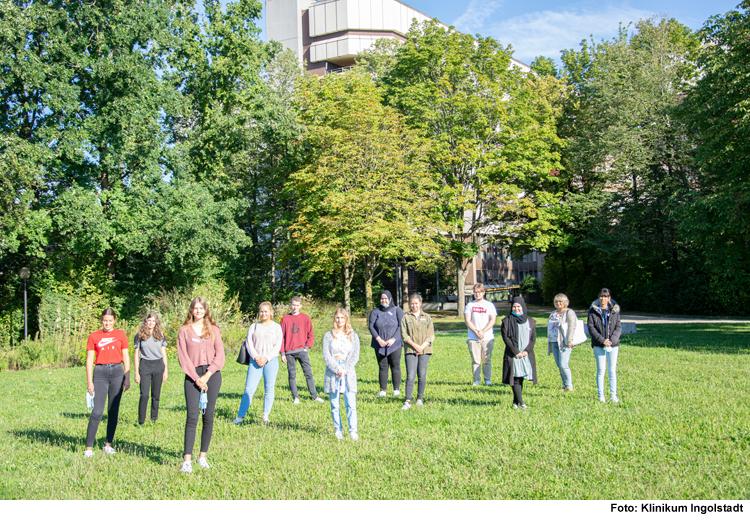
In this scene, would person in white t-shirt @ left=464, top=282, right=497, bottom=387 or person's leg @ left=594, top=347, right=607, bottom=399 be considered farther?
person in white t-shirt @ left=464, top=282, right=497, bottom=387

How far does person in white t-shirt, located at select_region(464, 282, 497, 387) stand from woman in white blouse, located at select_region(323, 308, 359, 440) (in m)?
3.80

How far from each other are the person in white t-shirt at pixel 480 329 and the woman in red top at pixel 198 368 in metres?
5.67

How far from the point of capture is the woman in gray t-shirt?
30.0ft

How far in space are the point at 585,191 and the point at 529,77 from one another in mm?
8651

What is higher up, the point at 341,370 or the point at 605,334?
the point at 605,334

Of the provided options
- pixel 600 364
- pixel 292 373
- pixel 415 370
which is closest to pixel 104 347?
pixel 292 373

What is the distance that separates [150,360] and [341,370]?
3.79 metres

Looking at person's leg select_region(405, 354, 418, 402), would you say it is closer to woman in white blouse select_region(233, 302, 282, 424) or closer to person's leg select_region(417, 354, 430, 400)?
person's leg select_region(417, 354, 430, 400)

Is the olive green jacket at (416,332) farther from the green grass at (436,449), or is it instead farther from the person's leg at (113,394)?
the person's leg at (113,394)

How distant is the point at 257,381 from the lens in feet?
28.1

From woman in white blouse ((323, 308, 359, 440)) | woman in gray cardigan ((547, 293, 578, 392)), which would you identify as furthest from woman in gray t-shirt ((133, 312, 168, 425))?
woman in gray cardigan ((547, 293, 578, 392))

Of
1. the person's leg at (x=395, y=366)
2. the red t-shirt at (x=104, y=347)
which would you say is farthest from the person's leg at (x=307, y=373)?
the red t-shirt at (x=104, y=347)

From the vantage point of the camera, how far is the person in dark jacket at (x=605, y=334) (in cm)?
914

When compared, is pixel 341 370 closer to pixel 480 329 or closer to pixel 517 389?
pixel 517 389
